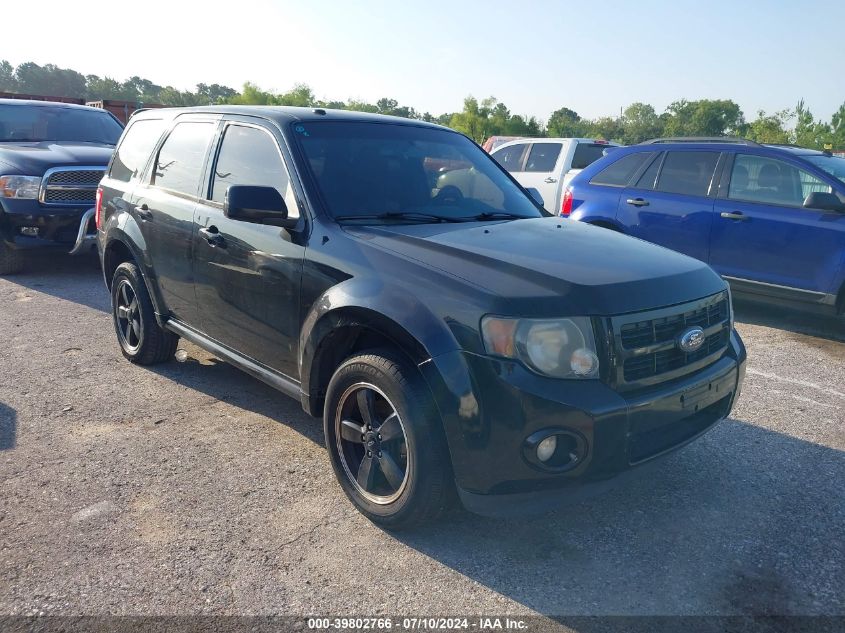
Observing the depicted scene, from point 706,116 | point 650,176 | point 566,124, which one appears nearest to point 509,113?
point 566,124

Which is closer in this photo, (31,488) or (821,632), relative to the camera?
(821,632)

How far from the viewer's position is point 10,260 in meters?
8.50

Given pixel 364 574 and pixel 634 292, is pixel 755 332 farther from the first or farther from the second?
pixel 364 574

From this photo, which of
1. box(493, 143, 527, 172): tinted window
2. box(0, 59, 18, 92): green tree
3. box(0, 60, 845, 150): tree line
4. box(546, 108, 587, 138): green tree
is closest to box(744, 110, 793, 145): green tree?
box(0, 60, 845, 150): tree line

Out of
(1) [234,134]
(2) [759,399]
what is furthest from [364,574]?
(2) [759,399]

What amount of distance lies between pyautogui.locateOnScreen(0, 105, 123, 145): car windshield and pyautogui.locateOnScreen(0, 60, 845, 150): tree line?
46.8 meters

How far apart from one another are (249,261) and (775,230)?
17.0 ft

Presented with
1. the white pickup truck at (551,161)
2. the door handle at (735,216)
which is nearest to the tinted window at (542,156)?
the white pickup truck at (551,161)

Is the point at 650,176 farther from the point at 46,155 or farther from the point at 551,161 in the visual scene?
the point at 46,155

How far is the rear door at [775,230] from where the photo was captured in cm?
640

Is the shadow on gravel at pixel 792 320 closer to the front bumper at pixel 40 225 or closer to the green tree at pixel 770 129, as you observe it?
the front bumper at pixel 40 225

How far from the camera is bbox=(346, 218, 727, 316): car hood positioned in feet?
9.05

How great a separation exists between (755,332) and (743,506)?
3.76 meters

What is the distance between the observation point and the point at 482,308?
8.90 feet
